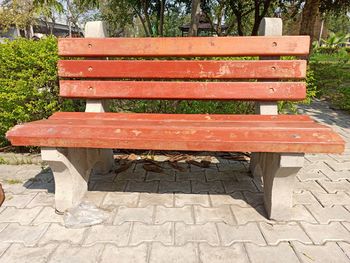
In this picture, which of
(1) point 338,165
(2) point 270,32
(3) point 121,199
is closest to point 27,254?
(3) point 121,199

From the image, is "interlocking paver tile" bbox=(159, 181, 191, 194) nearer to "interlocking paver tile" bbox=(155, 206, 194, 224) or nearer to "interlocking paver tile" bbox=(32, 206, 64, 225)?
"interlocking paver tile" bbox=(155, 206, 194, 224)

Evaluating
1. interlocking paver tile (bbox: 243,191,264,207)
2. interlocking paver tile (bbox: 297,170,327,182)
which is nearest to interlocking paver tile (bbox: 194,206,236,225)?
interlocking paver tile (bbox: 243,191,264,207)

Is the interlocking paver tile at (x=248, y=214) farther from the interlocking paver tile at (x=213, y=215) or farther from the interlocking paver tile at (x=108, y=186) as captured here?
the interlocking paver tile at (x=108, y=186)

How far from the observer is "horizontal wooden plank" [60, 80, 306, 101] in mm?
2311

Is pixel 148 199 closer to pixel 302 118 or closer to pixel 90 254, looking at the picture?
pixel 90 254

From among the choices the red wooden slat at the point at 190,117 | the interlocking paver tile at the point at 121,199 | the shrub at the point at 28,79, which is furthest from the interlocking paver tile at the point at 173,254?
the shrub at the point at 28,79

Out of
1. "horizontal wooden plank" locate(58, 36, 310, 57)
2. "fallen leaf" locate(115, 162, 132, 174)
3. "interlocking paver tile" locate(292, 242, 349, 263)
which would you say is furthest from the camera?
"fallen leaf" locate(115, 162, 132, 174)

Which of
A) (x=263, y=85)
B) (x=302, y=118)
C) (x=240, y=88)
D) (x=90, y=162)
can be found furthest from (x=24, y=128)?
(x=302, y=118)

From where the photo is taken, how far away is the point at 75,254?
1.75 meters

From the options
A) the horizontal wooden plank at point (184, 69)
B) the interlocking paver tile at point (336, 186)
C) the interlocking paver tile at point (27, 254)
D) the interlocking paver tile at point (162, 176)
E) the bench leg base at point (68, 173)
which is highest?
the horizontal wooden plank at point (184, 69)

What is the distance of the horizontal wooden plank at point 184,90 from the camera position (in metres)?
2.31

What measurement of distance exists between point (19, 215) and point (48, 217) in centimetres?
22

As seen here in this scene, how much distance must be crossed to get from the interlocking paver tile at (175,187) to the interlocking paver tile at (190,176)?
83mm

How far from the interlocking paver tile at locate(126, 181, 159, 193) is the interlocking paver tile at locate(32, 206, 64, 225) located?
23.7 inches
